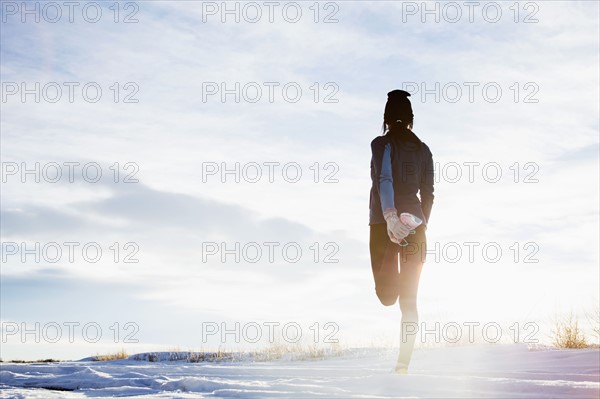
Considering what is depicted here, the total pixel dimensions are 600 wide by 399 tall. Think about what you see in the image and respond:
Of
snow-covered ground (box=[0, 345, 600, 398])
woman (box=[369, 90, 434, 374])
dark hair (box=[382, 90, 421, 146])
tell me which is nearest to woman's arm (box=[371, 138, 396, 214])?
woman (box=[369, 90, 434, 374])

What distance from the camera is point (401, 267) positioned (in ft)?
21.7

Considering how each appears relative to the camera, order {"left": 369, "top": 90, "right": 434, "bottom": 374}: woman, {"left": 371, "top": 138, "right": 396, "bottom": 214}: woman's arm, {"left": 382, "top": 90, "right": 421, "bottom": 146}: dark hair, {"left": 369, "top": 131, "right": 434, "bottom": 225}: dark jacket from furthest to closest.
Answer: {"left": 382, "top": 90, "right": 421, "bottom": 146}: dark hair
{"left": 369, "top": 131, "right": 434, "bottom": 225}: dark jacket
{"left": 369, "top": 90, "right": 434, "bottom": 374}: woman
{"left": 371, "top": 138, "right": 396, "bottom": 214}: woman's arm

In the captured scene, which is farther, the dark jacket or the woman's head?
the woman's head

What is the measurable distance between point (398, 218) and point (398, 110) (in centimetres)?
116

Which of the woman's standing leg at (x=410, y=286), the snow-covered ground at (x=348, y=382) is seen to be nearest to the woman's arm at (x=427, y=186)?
the woman's standing leg at (x=410, y=286)

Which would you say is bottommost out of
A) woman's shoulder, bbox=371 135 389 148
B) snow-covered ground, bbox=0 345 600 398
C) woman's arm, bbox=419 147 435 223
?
snow-covered ground, bbox=0 345 600 398

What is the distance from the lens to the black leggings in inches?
259

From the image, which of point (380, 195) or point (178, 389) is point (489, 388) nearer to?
point (380, 195)

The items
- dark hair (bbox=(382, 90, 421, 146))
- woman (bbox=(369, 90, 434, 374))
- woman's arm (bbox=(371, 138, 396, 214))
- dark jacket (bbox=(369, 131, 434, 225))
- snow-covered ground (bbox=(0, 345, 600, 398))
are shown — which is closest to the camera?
snow-covered ground (bbox=(0, 345, 600, 398))

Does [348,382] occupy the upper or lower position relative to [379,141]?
lower

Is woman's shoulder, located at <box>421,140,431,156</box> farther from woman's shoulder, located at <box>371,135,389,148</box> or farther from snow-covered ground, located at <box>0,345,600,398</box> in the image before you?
snow-covered ground, located at <box>0,345,600,398</box>

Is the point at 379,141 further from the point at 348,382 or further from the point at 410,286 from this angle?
the point at 348,382

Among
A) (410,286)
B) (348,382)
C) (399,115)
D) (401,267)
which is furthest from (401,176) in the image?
(348,382)

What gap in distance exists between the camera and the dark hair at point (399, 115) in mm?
6887
